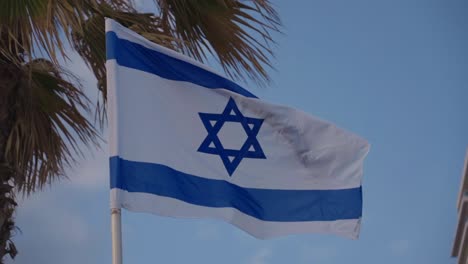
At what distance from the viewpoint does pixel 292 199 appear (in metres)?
6.27

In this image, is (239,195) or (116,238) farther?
(239,195)

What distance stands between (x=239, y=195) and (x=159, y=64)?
0.96 meters

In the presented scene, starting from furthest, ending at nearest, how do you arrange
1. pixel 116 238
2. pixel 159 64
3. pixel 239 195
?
pixel 239 195 < pixel 159 64 < pixel 116 238

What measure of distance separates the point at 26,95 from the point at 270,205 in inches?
83.2

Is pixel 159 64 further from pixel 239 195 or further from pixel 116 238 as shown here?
pixel 116 238

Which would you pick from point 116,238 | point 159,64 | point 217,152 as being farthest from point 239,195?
point 116,238

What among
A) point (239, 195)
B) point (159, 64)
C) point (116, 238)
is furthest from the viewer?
point (239, 195)

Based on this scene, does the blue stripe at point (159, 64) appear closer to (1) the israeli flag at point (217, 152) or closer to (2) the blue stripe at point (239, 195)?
(1) the israeli flag at point (217, 152)

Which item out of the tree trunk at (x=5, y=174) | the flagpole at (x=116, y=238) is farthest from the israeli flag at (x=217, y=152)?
the tree trunk at (x=5, y=174)

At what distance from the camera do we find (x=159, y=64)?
5773mm

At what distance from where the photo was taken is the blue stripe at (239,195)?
5.26 meters

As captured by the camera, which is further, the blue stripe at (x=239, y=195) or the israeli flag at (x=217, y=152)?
the israeli flag at (x=217, y=152)

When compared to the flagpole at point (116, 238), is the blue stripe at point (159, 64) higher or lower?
higher

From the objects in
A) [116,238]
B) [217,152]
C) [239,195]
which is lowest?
[116,238]
